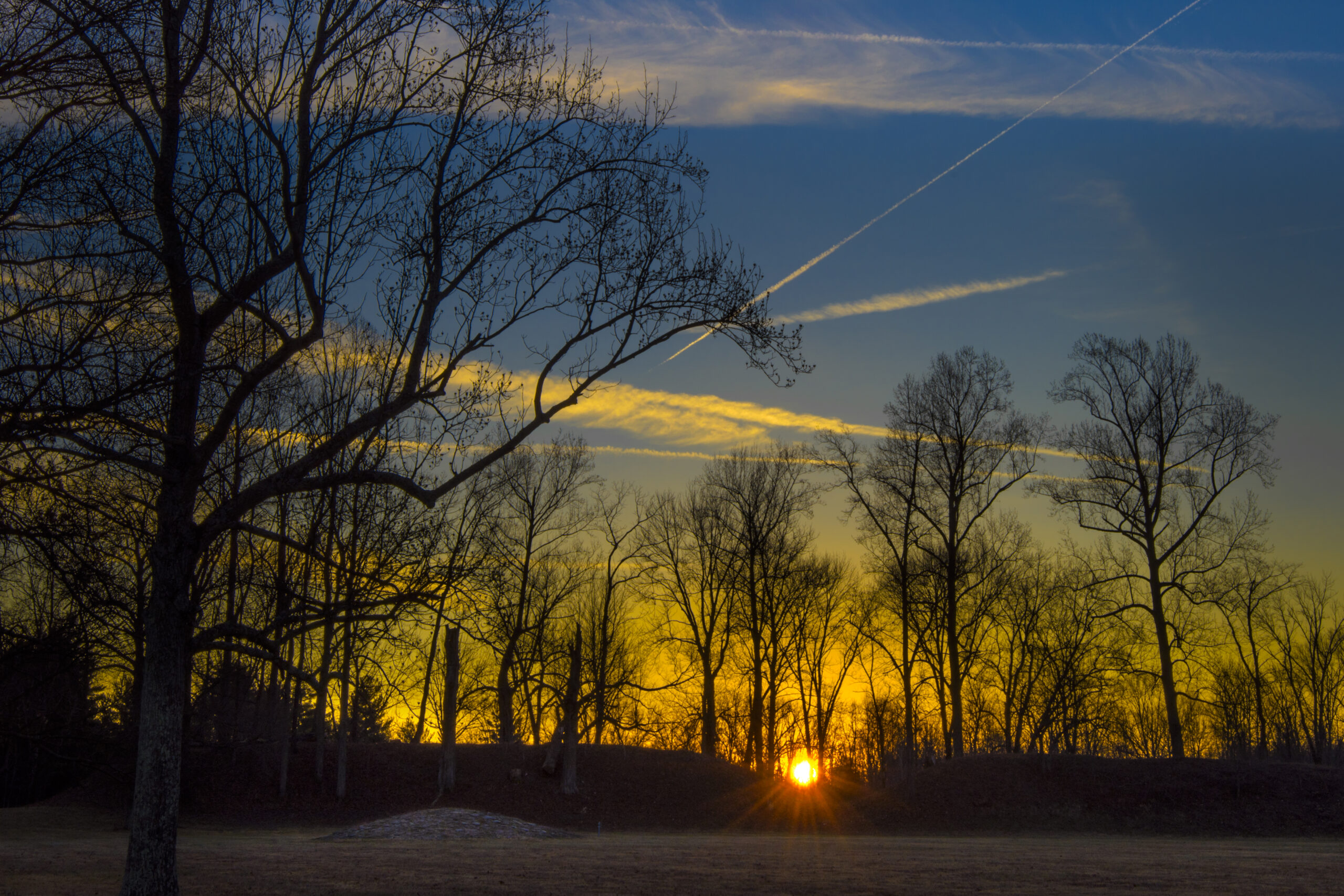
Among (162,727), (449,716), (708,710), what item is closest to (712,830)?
(449,716)

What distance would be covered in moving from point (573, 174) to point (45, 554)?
643 centimetres

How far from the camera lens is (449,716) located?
1080 inches

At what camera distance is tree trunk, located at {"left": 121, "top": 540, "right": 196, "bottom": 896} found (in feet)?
26.3

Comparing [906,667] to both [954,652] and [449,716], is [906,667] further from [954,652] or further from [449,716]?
[449,716]

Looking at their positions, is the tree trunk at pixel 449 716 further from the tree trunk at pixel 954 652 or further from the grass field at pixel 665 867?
the tree trunk at pixel 954 652

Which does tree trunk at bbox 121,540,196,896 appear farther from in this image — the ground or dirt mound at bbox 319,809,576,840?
dirt mound at bbox 319,809,576,840

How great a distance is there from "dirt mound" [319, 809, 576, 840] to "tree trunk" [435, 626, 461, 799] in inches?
173

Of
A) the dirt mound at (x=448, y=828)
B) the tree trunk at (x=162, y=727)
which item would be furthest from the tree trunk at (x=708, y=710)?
the tree trunk at (x=162, y=727)

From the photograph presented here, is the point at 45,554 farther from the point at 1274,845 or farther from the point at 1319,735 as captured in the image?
the point at 1319,735

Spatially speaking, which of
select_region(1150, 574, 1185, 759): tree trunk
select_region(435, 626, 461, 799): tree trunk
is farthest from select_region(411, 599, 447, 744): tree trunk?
select_region(1150, 574, 1185, 759): tree trunk

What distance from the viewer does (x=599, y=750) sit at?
3269cm

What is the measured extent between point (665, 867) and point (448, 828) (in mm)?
9398

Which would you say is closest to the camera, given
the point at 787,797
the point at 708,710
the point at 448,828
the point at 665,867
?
the point at 665,867

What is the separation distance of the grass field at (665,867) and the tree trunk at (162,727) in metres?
2.27
